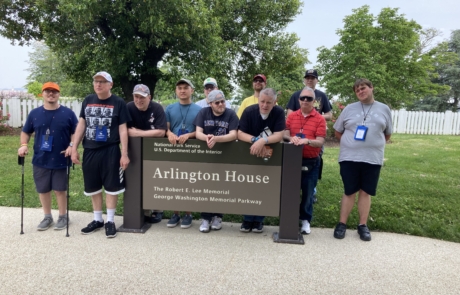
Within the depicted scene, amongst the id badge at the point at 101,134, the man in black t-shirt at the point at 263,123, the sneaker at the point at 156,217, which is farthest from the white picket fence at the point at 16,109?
the man in black t-shirt at the point at 263,123

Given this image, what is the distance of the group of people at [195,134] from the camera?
3.99 metres

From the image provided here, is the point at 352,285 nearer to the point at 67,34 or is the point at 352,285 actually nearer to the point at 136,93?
the point at 136,93

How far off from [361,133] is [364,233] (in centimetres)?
123

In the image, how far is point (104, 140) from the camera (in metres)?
3.95

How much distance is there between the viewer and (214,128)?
4.12 meters

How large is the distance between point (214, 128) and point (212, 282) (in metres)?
1.81

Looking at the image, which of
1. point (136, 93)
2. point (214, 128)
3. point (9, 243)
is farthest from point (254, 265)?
point (9, 243)

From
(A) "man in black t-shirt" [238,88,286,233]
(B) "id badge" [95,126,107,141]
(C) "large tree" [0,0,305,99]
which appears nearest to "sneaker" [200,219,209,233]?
(A) "man in black t-shirt" [238,88,286,233]

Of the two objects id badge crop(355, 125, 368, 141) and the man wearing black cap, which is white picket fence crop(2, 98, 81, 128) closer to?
the man wearing black cap

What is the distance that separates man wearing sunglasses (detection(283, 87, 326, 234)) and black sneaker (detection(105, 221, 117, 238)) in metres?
2.32

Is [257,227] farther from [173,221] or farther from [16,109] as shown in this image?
[16,109]

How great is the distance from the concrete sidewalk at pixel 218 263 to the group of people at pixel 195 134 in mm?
268

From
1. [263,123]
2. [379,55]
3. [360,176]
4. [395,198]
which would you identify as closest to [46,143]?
[263,123]

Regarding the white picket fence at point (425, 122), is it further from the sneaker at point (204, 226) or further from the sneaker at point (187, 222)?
the sneaker at point (204, 226)
